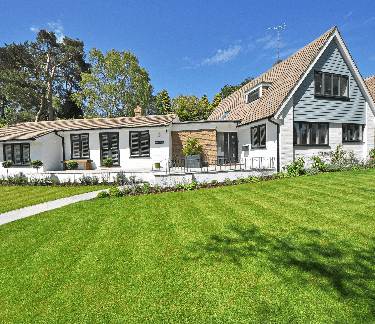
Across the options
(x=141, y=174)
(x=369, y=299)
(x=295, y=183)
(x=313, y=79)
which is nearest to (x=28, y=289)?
(x=369, y=299)

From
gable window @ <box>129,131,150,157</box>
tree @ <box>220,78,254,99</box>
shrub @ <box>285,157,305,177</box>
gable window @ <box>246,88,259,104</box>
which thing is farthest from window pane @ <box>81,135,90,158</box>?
tree @ <box>220,78,254,99</box>

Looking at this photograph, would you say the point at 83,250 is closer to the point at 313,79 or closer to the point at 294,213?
the point at 294,213

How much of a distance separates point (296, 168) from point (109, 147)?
47.7 feet

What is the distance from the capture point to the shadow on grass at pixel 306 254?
3.22 m

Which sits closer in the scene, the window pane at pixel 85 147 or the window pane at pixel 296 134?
the window pane at pixel 296 134

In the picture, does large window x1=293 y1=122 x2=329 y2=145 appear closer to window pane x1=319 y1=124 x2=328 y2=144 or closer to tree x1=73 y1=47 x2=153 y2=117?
window pane x1=319 y1=124 x2=328 y2=144

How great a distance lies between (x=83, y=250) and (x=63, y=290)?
1346mm

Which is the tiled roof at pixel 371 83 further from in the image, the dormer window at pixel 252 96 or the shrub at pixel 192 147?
the shrub at pixel 192 147

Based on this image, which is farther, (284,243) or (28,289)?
(284,243)

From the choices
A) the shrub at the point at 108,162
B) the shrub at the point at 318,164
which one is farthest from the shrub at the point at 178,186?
the shrub at the point at 318,164

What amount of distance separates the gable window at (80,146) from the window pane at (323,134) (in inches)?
729

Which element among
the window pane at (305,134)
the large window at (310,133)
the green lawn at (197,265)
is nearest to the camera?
the green lawn at (197,265)

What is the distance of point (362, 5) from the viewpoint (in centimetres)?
1124

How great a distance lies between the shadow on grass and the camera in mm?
3217
